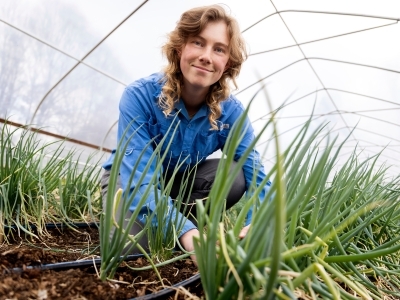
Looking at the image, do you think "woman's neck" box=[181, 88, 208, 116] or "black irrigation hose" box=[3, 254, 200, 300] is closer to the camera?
"black irrigation hose" box=[3, 254, 200, 300]

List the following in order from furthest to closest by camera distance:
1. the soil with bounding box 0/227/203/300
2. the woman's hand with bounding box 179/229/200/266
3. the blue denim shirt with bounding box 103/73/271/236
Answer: the blue denim shirt with bounding box 103/73/271/236, the woman's hand with bounding box 179/229/200/266, the soil with bounding box 0/227/203/300

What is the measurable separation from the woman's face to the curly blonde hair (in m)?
0.03

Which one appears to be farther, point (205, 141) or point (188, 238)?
point (205, 141)

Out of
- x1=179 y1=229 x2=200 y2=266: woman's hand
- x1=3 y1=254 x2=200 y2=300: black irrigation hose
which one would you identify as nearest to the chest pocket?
x1=179 y1=229 x2=200 y2=266: woman's hand

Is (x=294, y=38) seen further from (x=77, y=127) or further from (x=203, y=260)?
(x=203, y=260)

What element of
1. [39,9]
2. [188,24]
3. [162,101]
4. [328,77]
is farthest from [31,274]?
[328,77]

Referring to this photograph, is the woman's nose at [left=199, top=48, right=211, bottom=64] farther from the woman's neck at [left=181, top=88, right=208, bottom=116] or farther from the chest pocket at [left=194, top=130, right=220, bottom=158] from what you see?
the chest pocket at [left=194, top=130, right=220, bottom=158]

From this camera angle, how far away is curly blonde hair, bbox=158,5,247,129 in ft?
4.20

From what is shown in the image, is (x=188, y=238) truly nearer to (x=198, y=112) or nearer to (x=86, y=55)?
(x=198, y=112)

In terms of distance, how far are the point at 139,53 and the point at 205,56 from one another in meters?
2.98

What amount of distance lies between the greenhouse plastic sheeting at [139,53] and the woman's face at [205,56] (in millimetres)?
1510

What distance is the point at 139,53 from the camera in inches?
158

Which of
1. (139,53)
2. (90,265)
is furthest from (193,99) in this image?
(139,53)

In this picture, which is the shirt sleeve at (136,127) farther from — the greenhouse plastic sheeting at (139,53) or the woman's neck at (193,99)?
the greenhouse plastic sheeting at (139,53)
